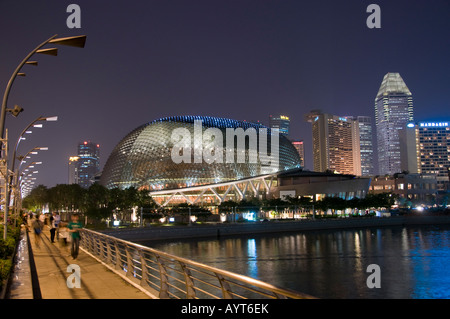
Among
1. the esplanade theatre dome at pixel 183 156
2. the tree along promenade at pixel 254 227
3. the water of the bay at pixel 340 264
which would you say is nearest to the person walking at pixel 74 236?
the water of the bay at pixel 340 264

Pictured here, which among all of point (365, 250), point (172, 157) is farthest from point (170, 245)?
point (172, 157)

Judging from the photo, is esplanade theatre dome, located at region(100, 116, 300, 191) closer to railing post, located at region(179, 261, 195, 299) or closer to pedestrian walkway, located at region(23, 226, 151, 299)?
pedestrian walkway, located at region(23, 226, 151, 299)

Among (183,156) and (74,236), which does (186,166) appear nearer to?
(183,156)

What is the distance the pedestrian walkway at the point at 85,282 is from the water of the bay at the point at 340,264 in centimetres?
779

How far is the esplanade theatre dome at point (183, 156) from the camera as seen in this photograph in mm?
90000

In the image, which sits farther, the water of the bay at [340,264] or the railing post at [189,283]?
the water of the bay at [340,264]

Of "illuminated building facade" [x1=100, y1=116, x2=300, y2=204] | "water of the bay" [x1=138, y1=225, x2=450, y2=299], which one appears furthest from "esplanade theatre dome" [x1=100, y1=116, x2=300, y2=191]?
"water of the bay" [x1=138, y1=225, x2=450, y2=299]

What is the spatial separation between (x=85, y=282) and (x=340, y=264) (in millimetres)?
21448

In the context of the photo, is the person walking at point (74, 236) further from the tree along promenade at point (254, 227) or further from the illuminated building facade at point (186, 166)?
the illuminated building facade at point (186, 166)

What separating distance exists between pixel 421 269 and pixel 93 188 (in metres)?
46.8

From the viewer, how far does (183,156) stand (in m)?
93.6

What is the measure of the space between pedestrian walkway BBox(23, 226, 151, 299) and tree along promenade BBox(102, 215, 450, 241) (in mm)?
28731

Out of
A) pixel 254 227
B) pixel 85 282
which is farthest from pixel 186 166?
pixel 85 282

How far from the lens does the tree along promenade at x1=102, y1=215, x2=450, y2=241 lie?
46594 mm
